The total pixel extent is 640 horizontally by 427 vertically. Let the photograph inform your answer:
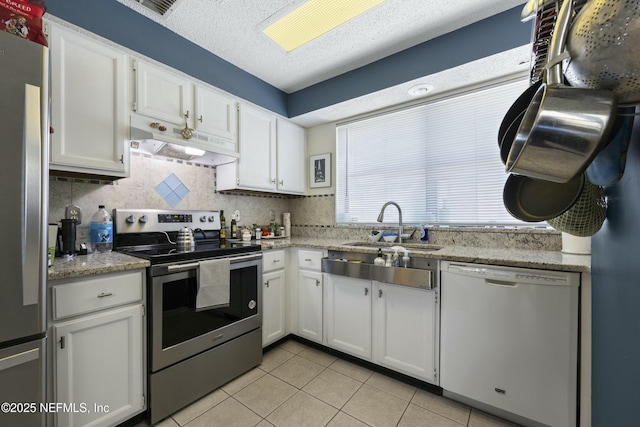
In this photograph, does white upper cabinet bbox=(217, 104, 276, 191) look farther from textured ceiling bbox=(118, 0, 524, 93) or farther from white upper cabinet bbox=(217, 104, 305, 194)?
textured ceiling bbox=(118, 0, 524, 93)

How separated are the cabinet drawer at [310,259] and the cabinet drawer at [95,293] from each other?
123cm

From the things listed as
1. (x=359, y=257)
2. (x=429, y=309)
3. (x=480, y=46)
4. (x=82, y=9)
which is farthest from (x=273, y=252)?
(x=480, y=46)

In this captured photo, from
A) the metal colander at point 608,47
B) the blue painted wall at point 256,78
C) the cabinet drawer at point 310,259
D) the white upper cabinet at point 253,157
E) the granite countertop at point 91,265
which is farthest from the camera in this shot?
the white upper cabinet at point 253,157

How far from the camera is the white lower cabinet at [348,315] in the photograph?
1983mm

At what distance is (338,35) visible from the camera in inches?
76.4

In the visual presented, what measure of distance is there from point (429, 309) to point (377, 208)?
1.18 m

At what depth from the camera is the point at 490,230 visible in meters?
2.04

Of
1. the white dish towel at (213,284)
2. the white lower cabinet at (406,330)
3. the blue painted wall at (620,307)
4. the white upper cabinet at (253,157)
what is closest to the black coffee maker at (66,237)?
the white dish towel at (213,284)

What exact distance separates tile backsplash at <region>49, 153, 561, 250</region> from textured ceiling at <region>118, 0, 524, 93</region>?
101 cm

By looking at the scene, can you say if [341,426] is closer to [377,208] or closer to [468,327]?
[468,327]

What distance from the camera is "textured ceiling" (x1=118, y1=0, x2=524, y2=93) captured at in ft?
5.51

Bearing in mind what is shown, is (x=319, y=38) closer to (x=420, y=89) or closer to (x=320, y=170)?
(x=420, y=89)

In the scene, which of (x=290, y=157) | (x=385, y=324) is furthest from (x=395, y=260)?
(x=290, y=157)

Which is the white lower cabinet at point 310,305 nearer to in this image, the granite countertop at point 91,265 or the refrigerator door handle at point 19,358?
the granite countertop at point 91,265
